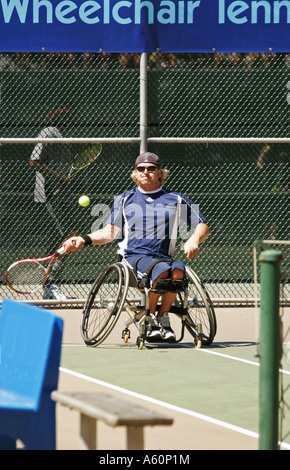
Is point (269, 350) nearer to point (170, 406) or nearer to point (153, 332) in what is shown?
point (170, 406)

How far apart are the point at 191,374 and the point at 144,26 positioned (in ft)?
14.2

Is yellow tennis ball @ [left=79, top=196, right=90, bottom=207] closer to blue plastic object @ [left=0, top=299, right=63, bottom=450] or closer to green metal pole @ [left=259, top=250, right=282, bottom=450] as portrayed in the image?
blue plastic object @ [left=0, top=299, right=63, bottom=450]

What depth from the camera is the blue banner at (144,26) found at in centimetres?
998

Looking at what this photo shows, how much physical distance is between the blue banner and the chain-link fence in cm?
62

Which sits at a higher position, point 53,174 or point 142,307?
point 53,174

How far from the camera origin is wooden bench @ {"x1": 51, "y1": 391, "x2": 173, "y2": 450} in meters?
3.26

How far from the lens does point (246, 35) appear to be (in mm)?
10156

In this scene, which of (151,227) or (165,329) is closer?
(165,329)

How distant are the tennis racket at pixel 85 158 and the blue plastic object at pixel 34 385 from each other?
6340 millimetres

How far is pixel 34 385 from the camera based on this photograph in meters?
4.02

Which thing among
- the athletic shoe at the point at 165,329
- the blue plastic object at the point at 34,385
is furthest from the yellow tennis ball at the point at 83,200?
the blue plastic object at the point at 34,385

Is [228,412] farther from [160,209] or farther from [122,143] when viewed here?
[122,143]

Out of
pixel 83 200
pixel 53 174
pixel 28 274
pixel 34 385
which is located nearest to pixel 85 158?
pixel 53 174
